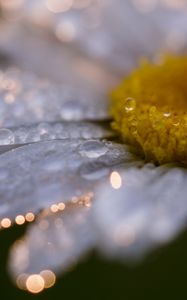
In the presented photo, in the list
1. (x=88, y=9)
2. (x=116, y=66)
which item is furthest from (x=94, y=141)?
(x=88, y=9)

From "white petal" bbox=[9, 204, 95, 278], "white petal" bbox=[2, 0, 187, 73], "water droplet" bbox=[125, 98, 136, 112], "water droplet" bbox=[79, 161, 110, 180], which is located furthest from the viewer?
"white petal" bbox=[2, 0, 187, 73]

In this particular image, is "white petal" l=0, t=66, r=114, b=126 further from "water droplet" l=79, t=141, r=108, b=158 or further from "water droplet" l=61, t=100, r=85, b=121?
"water droplet" l=79, t=141, r=108, b=158

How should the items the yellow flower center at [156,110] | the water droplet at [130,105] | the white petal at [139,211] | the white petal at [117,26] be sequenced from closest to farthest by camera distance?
1. the white petal at [139,211]
2. the yellow flower center at [156,110]
3. the water droplet at [130,105]
4. the white petal at [117,26]

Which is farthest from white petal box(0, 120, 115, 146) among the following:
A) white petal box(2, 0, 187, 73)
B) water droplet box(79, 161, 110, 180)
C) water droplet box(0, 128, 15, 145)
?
white petal box(2, 0, 187, 73)

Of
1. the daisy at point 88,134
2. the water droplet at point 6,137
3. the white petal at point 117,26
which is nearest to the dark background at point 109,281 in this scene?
the daisy at point 88,134

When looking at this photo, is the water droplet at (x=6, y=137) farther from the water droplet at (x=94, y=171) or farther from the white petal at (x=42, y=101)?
the water droplet at (x=94, y=171)

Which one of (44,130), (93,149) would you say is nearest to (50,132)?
(44,130)

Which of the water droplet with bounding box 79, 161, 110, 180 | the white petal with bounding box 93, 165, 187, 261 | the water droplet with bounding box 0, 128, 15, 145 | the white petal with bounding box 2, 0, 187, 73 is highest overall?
the white petal with bounding box 2, 0, 187, 73
